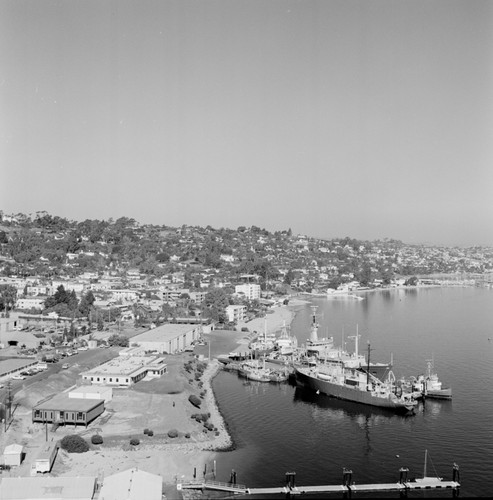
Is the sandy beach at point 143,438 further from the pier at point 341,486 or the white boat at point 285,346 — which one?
the white boat at point 285,346

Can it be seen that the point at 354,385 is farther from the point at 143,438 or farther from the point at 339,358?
the point at 143,438

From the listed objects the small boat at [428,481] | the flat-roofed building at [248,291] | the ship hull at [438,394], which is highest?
the flat-roofed building at [248,291]

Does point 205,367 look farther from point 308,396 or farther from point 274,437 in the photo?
point 274,437

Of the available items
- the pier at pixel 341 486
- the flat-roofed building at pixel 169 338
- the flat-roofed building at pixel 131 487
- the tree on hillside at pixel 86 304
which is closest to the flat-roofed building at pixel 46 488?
the flat-roofed building at pixel 131 487

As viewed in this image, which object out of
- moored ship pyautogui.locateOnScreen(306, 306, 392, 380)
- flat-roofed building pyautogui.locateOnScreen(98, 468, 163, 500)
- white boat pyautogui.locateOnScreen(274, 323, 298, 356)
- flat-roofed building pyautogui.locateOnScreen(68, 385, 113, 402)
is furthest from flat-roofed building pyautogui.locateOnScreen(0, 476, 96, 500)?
white boat pyautogui.locateOnScreen(274, 323, 298, 356)

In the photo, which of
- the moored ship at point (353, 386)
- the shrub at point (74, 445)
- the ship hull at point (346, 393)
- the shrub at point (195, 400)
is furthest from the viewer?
the moored ship at point (353, 386)

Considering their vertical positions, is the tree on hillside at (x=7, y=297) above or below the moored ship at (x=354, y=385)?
above
